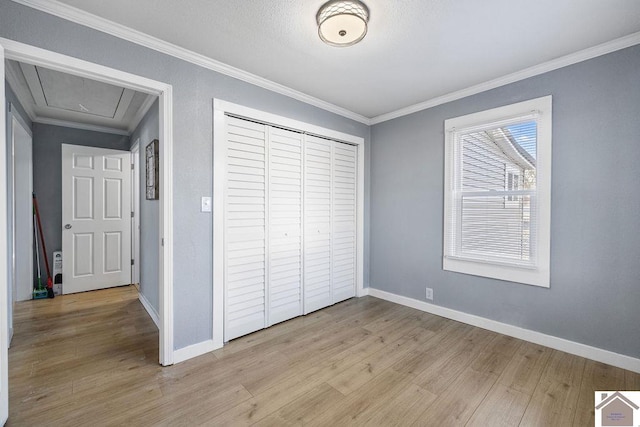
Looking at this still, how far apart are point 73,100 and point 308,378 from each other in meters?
3.93

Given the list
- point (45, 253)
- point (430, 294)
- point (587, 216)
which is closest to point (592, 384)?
point (587, 216)

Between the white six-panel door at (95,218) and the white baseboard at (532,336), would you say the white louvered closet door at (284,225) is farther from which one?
the white six-panel door at (95,218)

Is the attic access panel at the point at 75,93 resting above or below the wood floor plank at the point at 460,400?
above

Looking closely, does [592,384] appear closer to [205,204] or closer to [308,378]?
[308,378]

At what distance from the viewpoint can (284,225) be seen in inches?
117

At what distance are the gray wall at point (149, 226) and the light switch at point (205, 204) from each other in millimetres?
705

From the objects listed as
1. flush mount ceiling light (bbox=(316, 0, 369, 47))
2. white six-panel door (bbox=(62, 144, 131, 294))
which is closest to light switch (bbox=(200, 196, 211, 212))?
flush mount ceiling light (bbox=(316, 0, 369, 47))

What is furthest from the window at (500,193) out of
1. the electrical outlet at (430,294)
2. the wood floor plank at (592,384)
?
the wood floor plank at (592,384)

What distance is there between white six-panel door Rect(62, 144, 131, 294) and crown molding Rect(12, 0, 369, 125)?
9.20 ft

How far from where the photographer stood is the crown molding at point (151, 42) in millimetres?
1708

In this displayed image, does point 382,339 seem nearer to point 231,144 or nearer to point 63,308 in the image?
point 231,144

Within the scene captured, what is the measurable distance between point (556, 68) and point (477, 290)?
215 centimetres

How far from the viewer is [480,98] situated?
2850 millimetres

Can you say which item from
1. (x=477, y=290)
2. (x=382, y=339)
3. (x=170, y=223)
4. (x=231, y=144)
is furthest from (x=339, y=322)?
(x=231, y=144)
